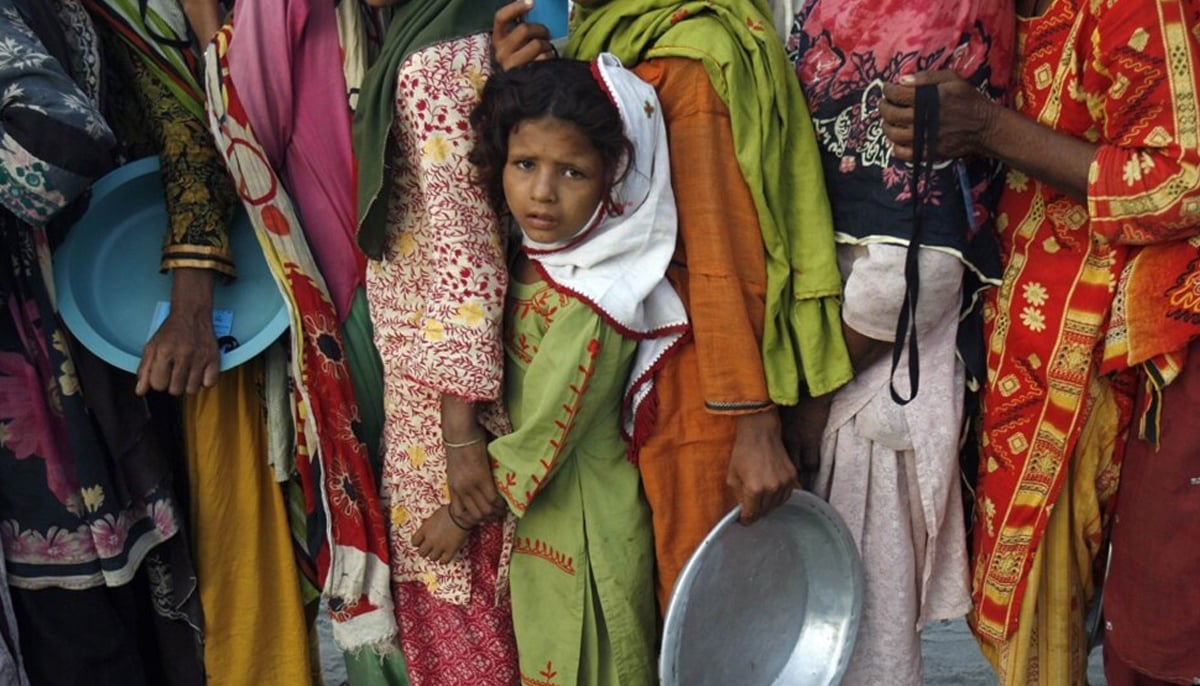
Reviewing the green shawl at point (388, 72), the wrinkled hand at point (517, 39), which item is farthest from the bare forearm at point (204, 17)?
the wrinkled hand at point (517, 39)

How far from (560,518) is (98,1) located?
1.43 meters

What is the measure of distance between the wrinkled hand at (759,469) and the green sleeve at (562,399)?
249 mm

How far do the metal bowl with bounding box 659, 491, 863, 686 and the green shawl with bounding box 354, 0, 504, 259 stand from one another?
93cm

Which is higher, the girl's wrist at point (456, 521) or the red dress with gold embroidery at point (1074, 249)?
the red dress with gold embroidery at point (1074, 249)

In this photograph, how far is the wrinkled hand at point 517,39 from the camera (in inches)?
80.0

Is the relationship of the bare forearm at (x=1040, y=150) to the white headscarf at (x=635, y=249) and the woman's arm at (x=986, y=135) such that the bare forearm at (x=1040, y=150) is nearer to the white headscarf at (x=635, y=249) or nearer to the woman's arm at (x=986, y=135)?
the woman's arm at (x=986, y=135)

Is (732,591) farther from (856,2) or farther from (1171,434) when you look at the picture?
(856,2)

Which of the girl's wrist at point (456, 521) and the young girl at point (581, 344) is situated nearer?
the young girl at point (581, 344)

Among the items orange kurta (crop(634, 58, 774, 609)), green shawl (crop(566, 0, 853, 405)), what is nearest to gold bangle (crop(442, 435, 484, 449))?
orange kurta (crop(634, 58, 774, 609))

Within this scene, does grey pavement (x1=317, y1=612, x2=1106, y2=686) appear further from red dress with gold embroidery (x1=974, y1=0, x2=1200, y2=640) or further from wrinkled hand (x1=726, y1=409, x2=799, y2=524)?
wrinkled hand (x1=726, y1=409, x2=799, y2=524)

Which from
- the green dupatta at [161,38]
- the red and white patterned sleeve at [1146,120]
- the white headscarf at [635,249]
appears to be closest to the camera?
the red and white patterned sleeve at [1146,120]

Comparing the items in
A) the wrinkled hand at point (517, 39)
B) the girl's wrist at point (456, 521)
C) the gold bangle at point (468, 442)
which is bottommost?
the girl's wrist at point (456, 521)

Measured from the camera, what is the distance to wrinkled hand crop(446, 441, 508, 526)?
2182mm

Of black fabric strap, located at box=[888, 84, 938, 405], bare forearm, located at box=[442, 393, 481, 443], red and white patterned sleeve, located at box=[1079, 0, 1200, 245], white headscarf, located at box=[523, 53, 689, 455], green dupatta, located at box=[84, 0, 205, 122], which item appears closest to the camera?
red and white patterned sleeve, located at box=[1079, 0, 1200, 245]
